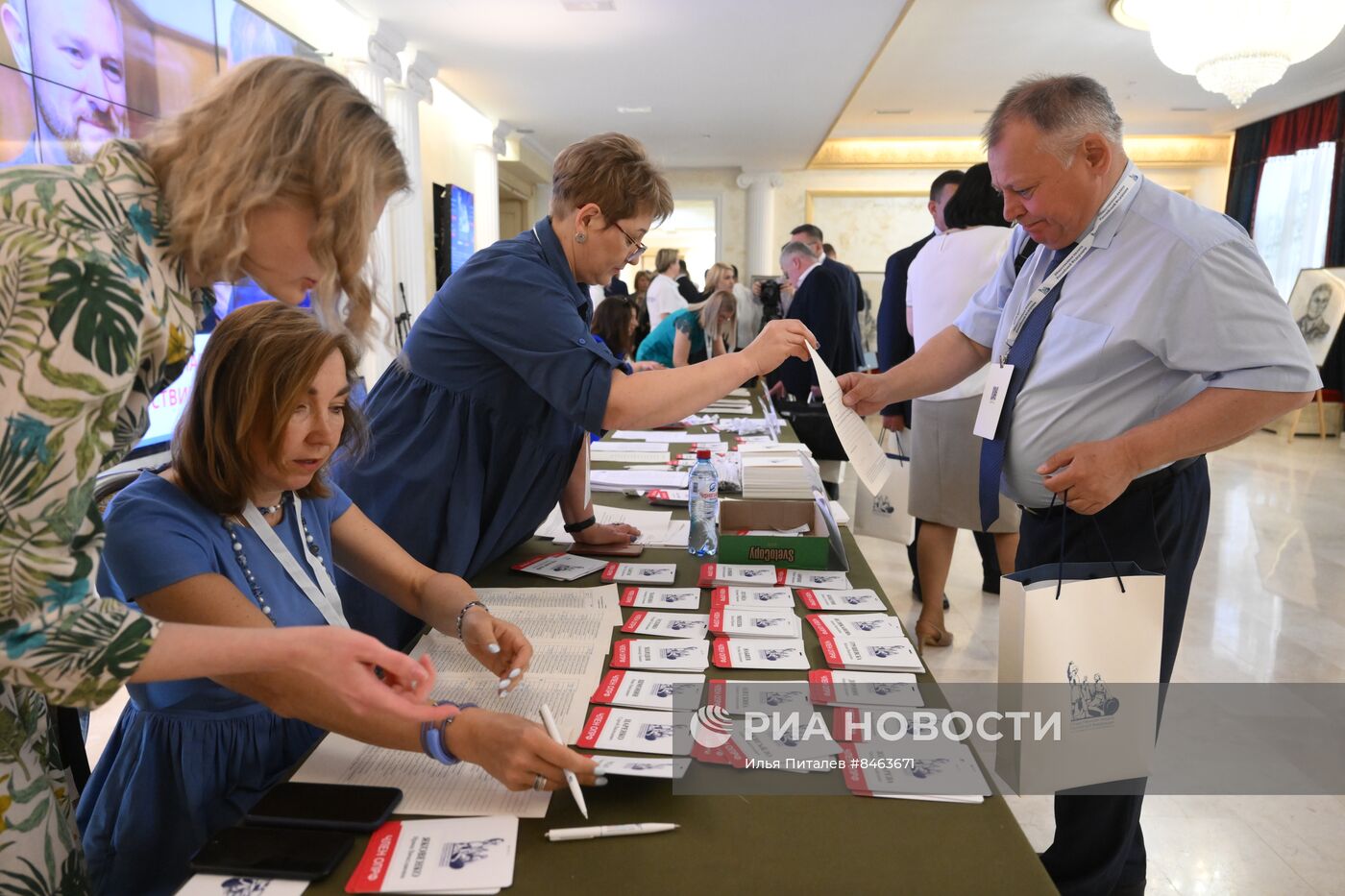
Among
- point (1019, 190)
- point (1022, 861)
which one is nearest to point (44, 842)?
point (1022, 861)

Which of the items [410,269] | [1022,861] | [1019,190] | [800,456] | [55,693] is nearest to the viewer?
[55,693]

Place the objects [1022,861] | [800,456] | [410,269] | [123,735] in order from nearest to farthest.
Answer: [1022,861] < [123,735] < [800,456] < [410,269]

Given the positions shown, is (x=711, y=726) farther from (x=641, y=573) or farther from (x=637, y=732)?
(x=641, y=573)

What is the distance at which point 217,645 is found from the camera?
792 mm

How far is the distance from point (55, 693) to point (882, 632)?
1.09 metres

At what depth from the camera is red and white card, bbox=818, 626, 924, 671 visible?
1.30 metres

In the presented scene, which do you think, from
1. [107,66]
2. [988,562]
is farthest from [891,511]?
[107,66]

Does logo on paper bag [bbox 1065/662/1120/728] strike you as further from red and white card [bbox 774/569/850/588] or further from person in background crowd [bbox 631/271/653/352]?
person in background crowd [bbox 631/271/653/352]

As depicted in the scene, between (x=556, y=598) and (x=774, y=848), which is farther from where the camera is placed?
(x=556, y=598)

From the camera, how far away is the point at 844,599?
1.59 meters

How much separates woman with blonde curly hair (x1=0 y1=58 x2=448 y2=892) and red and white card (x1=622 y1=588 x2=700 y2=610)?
651 mm

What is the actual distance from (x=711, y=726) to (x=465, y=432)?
0.81 metres

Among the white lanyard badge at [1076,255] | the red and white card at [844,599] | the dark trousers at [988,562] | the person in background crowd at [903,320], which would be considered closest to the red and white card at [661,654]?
the red and white card at [844,599]

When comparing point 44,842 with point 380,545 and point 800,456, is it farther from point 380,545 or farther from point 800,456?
point 800,456
